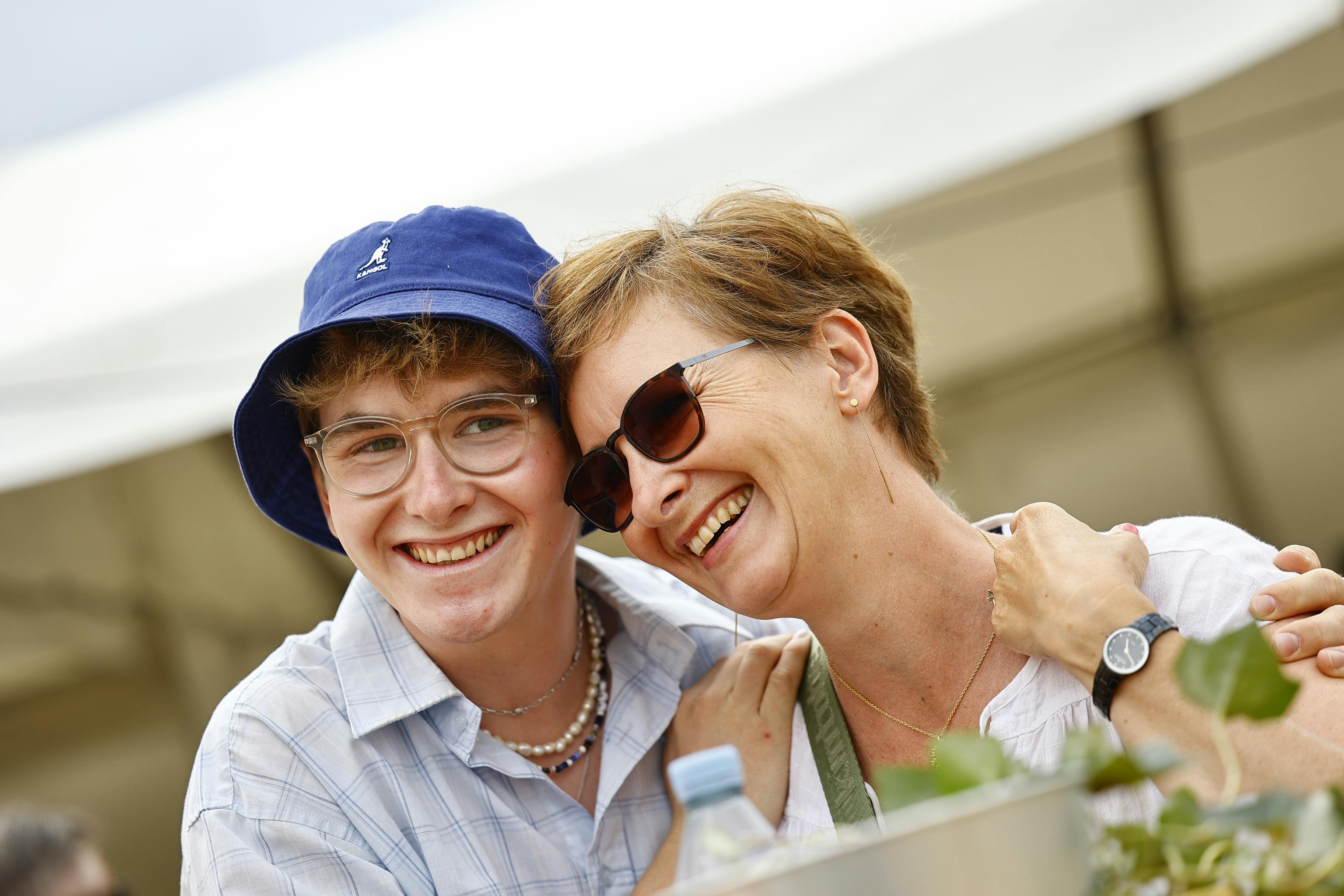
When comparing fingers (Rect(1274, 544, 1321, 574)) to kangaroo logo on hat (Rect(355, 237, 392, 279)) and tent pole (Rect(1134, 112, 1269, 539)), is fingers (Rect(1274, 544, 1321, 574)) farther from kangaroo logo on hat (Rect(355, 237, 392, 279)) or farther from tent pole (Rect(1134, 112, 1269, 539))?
tent pole (Rect(1134, 112, 1269, 539))

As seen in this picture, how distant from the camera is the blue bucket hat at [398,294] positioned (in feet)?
5.94

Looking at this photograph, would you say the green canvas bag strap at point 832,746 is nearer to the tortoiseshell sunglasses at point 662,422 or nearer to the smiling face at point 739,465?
the smiling face at point 739,465

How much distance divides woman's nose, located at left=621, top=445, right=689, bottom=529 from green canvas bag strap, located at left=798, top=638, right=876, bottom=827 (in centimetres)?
43

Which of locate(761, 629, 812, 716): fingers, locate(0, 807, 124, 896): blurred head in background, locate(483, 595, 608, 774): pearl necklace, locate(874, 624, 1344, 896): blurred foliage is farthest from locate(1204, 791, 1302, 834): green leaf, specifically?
locate(0, 807, 124, 896): blurred head in background

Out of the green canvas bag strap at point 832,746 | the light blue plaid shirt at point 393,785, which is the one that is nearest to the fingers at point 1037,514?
the green canvas bag strap at point 832,746

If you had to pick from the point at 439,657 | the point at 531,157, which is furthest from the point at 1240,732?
the point at 531,157

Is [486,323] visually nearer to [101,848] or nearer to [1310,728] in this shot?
[1310,728]

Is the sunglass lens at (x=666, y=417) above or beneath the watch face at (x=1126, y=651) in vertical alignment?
above

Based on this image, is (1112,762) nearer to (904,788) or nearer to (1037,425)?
(904,788)

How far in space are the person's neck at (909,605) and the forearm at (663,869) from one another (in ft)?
1.41

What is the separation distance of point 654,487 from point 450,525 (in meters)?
0.37

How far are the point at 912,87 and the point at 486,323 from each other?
2443 mm

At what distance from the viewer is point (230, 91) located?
440 centimetres

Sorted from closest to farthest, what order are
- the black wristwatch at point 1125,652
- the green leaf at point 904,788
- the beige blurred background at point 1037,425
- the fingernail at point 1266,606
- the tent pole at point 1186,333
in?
1. the green leaf at point 904,788
2. the black wristwatch at point 1125,652
3. the fingernail at point 1266,606
4. the beige blurred background at point 1037,425
5. the tent pole at point 1186,333
